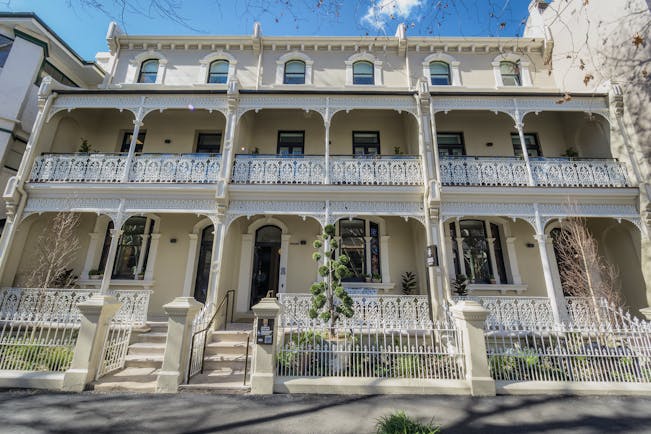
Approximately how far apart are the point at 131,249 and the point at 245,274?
4242mm

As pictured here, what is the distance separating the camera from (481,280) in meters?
Result: 10.5

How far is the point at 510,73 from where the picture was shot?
12.9 metres

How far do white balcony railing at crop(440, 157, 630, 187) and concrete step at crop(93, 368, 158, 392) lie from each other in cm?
911

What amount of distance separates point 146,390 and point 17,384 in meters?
2.41

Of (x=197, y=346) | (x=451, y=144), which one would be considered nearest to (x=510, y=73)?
(x=451, y=144)

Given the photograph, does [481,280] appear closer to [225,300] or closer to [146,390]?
[225,300]

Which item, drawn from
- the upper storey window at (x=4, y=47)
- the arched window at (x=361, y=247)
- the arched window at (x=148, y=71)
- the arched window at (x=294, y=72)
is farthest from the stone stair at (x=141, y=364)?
the upper storey window at (x=4, y=47)

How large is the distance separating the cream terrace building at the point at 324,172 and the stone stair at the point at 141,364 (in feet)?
5.47

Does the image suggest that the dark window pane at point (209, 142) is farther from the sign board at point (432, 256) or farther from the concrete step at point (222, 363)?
the sign board at point (432, 256)

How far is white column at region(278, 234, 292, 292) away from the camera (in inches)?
413

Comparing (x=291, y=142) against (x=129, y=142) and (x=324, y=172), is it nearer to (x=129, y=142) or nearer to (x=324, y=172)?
(x=324, y=172)

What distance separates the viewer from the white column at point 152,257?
34.0ft

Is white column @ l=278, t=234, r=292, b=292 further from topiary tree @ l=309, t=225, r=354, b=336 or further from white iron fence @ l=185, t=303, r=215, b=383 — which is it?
white iron fence @ l=185, t=303, r=215, b=383

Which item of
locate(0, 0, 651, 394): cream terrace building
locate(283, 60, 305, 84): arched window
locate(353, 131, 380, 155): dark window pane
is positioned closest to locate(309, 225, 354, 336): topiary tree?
locate(0, 0, 651, 394): cream terrace building
